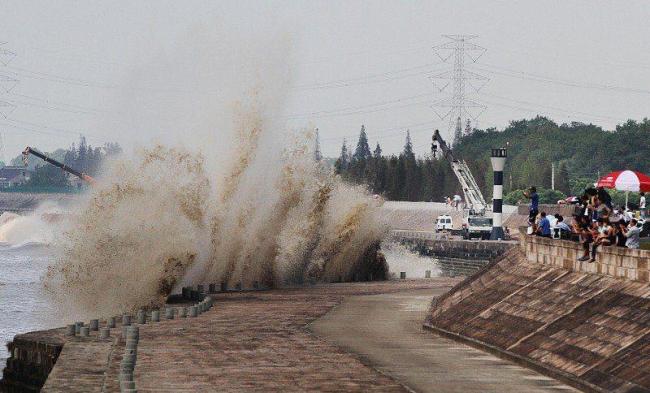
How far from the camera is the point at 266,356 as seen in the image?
3155 centimetres

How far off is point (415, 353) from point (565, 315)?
341 centimetres

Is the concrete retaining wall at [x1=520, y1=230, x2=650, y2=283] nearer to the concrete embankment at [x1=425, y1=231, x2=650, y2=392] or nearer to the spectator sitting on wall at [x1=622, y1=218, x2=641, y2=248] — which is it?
the concrete embankment at [x1=425, y1=231, x2=650, y2=392]

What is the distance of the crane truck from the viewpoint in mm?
109688

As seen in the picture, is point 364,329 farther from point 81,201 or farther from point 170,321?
point 81,201

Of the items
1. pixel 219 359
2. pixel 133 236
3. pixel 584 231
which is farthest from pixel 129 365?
pixel 133 236

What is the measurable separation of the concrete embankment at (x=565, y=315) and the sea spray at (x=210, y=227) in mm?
15349

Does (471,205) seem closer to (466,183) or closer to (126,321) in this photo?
(466,183)

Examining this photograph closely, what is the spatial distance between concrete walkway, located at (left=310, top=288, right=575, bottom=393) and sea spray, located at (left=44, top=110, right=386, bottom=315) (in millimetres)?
10498

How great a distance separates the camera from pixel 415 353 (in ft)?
106

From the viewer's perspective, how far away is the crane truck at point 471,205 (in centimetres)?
10969

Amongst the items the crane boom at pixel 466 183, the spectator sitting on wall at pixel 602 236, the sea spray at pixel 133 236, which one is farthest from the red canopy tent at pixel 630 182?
the crane boom at pixel 466 183

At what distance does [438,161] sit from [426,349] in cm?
15899

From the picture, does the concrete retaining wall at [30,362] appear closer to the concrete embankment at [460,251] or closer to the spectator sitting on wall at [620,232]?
the spectator sitting on wall at [620,232]

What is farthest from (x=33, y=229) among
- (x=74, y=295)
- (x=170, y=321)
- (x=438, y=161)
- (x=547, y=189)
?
(x=170, y=321)
